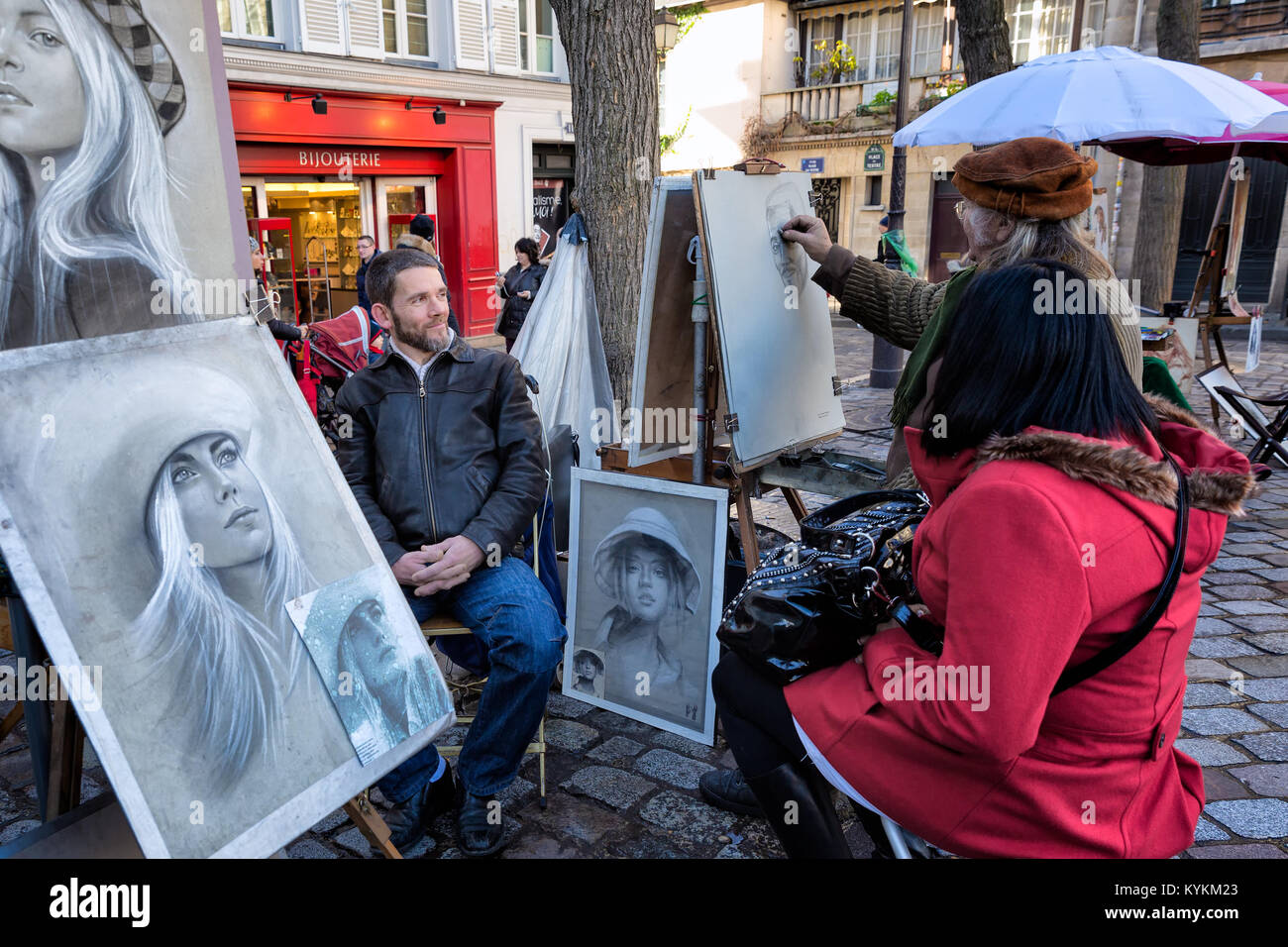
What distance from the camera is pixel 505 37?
14.9 meters

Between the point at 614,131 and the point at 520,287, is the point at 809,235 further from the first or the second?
the point at 520,287

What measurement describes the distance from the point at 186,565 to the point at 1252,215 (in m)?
18.4

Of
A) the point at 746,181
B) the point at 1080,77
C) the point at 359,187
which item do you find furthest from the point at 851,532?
the point at 359,187

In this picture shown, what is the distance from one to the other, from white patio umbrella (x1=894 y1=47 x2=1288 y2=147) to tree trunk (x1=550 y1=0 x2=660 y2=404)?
1.79 m

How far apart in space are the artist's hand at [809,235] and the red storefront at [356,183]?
33.2ft

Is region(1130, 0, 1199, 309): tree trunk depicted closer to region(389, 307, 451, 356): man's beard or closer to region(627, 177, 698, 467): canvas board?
region(627, 177, 698, 467): canvas board

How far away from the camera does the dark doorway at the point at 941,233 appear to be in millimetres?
18984

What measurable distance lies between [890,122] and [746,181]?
18.2 m

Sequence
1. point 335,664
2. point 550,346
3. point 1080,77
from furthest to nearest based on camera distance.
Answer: point 1080,77, point 550,346, point 335,664

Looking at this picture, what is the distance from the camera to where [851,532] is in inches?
75.4

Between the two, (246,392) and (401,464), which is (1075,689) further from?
(401,464)

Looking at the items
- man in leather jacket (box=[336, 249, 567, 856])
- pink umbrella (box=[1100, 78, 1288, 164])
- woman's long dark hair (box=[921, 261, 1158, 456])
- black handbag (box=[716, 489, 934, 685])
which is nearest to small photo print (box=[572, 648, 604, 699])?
man in leather jacket (box=[336, 249, 567, 856])

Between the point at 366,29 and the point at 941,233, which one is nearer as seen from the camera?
the point at 366,29

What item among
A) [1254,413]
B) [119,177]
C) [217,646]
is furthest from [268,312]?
[1254,413]
